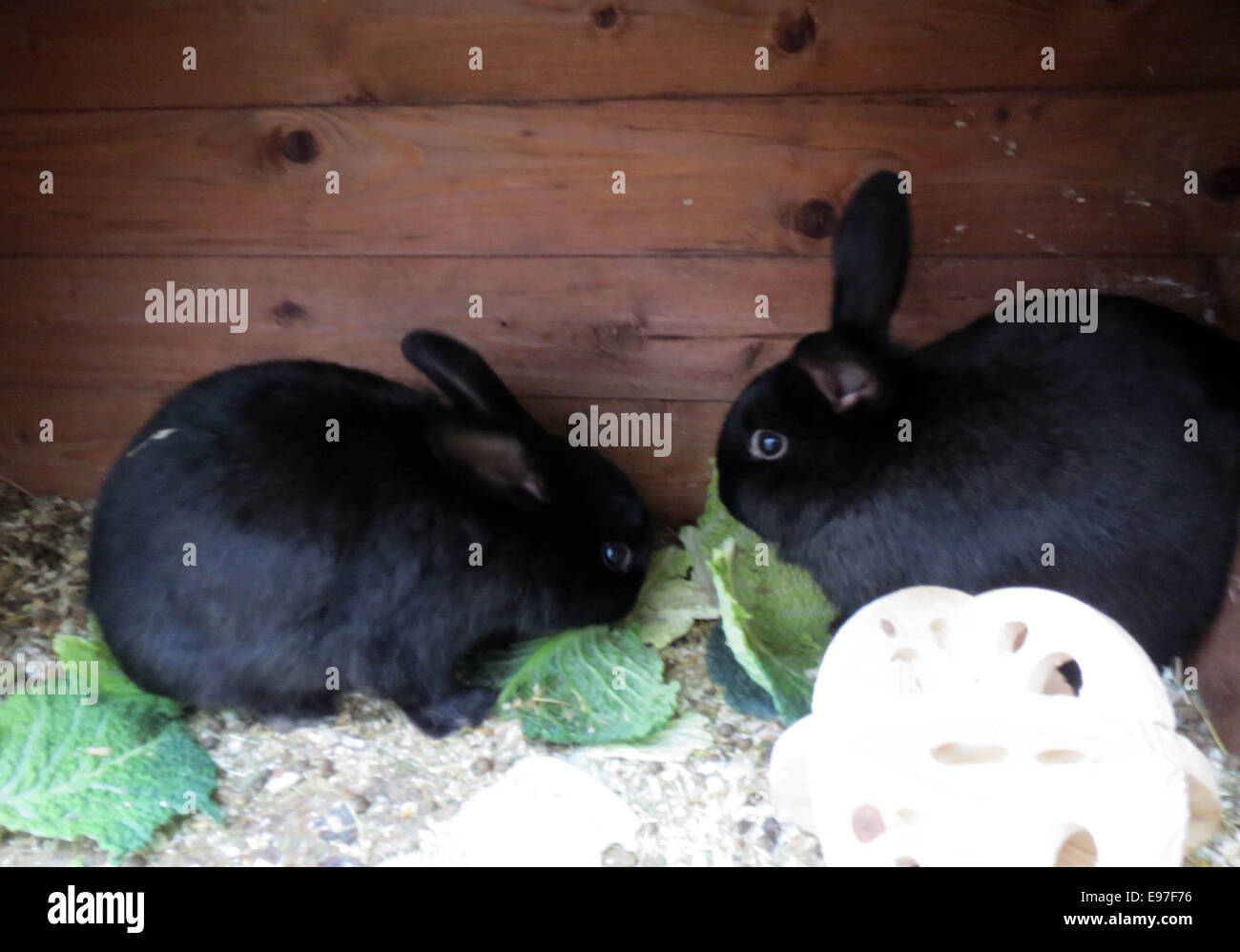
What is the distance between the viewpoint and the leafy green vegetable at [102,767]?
178 centimetres

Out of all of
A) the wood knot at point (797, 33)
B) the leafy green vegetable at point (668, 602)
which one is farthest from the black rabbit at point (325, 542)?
the wood knot at point (797, 33)

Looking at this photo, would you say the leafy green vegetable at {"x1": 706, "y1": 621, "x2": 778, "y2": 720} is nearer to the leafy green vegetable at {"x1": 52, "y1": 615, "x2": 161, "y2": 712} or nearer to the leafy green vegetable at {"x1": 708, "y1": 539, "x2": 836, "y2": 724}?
the leafy green vegetable at {"x1": 708, "y1": 539, "x2": 836, "y2": 724}

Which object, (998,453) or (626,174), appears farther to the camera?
(626,174)

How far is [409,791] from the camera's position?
1.94 meters

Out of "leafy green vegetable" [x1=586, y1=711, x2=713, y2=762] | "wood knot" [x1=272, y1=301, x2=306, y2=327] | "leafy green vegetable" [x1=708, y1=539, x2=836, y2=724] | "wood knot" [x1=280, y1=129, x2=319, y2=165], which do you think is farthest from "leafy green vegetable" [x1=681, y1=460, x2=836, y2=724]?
"wood knot" [x1=280, y1=129, x2=319, y2=165]

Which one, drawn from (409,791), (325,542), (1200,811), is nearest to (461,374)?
(325,542)

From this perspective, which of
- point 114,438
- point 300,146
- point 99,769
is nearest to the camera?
point 99,769

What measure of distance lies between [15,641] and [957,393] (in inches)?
85.9

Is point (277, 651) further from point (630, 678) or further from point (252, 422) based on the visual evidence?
point (630, 678)

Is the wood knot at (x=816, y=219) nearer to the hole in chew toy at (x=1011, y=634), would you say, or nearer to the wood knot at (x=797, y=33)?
the wood knot at (x=797, y=33)

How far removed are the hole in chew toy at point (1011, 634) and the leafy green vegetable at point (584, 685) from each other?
2.58 ft

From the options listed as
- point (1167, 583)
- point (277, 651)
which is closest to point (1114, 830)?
point (1167, 583)

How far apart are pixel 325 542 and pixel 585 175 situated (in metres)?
1.05

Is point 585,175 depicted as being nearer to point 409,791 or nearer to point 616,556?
point 616,556
